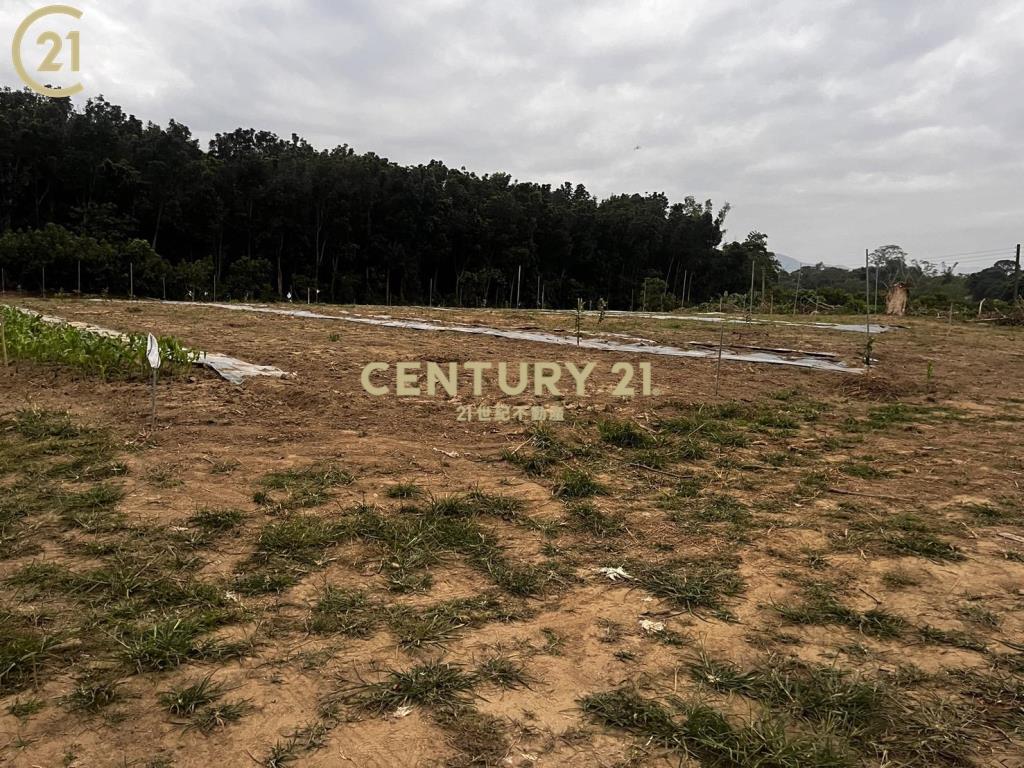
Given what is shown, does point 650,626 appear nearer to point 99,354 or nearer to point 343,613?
point 343,613

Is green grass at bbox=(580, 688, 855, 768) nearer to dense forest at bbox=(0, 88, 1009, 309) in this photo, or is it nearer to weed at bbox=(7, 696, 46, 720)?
weed at bbox=(7, 696, 46, 720)

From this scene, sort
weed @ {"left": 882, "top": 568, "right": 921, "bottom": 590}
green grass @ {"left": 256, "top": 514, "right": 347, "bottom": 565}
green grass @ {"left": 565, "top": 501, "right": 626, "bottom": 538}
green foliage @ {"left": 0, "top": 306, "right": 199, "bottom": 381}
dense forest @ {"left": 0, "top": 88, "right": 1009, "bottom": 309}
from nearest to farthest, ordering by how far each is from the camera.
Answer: weed @ {"left": 882, "top": 568, "right": 921, "bottom": 590}, green grass @ {"left": 256, "top": 514, "right": 347, "bottom": 565}, green grass @ {"left": 565, "top": 501, "right": 626, "bottom": 538}, green foliage @ {"left": 0, "top": 306, "right": 199, "bottom": 381}, dense forest @ {"left": 0, "top": 88, "right": 1009, "bottom": 309}

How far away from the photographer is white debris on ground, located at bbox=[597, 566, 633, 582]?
8.36ft

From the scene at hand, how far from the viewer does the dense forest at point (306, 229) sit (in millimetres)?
23984

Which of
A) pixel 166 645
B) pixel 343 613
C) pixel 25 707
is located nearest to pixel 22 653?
pixel 25 707

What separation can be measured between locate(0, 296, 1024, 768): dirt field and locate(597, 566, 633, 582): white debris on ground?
0.02 meters

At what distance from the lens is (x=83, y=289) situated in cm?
2152

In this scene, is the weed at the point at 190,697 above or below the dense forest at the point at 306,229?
below

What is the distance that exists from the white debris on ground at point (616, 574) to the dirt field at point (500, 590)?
2 centimetres

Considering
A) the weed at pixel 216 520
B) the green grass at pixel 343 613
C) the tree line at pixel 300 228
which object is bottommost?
the green grass at pixel 343 613

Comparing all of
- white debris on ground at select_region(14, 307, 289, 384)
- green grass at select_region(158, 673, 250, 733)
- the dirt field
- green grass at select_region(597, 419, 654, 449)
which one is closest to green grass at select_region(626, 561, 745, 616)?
the dirt field

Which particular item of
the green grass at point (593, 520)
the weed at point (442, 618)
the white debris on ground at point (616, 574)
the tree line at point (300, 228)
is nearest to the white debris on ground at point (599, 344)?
→ the green grass at point (593, 520)

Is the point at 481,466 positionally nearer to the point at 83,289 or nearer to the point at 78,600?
the point at 78,600

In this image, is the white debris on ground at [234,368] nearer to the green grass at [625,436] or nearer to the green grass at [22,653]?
the green grass at [625,436]
